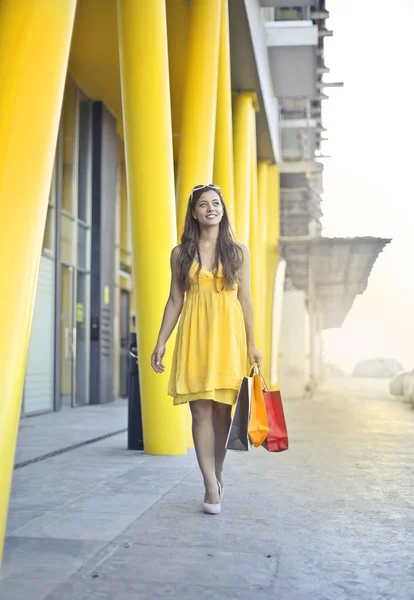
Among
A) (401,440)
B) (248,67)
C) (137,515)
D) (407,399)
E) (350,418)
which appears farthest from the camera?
(407,399)

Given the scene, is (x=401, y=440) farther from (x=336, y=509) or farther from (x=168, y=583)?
(x=168, y=583)

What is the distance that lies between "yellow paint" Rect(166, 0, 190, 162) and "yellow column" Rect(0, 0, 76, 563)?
707 cm

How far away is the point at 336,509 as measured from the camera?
186 inches

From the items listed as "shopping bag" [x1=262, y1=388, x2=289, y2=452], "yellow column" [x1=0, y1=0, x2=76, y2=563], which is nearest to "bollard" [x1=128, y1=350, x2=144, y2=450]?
"shopping bag" [x1=262, y1=388, x2=289, y2=452]

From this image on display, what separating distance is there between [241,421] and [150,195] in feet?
12.0

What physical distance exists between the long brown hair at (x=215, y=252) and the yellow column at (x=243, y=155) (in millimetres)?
9290

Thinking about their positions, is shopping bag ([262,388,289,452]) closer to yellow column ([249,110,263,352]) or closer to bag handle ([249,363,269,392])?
bag handle ([249,363,269,392])

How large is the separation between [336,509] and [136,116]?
4437 mm

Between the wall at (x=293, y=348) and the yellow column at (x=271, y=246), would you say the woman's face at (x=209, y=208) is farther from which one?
the wall at (x=293, y=348)

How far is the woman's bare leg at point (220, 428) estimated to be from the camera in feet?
15.5

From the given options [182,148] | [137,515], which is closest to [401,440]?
[182,148]

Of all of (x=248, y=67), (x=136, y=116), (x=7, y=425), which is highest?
(x=248, y=67)

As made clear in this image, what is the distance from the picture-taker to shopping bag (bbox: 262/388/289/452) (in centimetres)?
440

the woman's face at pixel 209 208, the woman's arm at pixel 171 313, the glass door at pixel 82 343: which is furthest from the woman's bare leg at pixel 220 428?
the glass door at pixel 82 343
